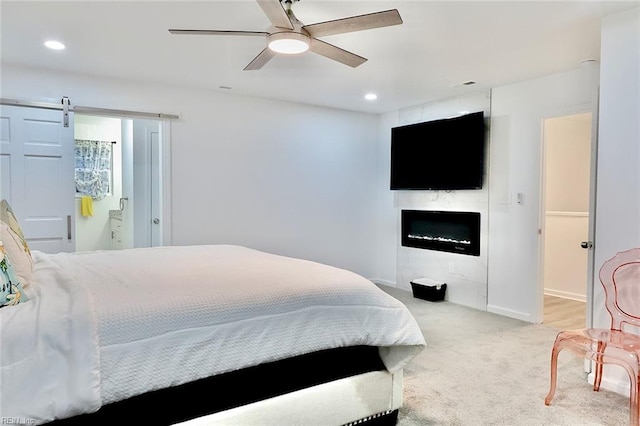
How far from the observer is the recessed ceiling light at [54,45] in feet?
10.1

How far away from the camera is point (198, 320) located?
5.21ft

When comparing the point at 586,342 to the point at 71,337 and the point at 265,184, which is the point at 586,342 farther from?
the point at 265,184

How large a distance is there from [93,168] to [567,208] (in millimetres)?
6308

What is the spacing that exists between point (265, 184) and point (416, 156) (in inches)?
73.8

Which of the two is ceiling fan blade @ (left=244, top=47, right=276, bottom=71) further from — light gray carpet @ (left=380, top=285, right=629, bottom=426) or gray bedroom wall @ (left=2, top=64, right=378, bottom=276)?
light gray carpet @ (left=380, top=285, right=629, bottom=426)

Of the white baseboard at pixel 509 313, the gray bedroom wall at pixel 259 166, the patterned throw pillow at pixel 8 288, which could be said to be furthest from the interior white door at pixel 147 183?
the white baseboard at pixel 509 313

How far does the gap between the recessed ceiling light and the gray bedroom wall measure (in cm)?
68

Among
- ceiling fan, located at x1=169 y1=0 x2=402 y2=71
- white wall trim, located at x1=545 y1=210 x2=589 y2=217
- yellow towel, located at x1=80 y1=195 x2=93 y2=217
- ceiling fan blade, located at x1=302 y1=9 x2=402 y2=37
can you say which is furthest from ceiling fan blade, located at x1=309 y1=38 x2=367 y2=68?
yellow towel, located at x1=80 y1=195 x2=93 y2=217

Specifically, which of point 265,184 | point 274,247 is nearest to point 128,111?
point 265,184

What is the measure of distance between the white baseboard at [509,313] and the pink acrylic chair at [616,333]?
1.55m

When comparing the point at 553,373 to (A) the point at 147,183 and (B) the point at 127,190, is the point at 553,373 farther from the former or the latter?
(B) the point at 127,190

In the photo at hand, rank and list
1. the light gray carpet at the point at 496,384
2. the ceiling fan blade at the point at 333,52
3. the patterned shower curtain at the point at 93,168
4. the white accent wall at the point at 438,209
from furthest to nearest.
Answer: the patterned shower curtain at the point at 93,168, the white accent wall at the point at 438,209, the ceiling fan blade at the point at 333,52, the light gray carpet at the point at 496,384

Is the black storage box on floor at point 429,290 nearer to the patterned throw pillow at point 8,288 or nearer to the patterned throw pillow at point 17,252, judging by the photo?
the patterned throw pillow at point 17,252

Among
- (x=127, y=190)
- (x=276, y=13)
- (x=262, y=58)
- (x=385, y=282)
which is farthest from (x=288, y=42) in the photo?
(x=385, y=282)
